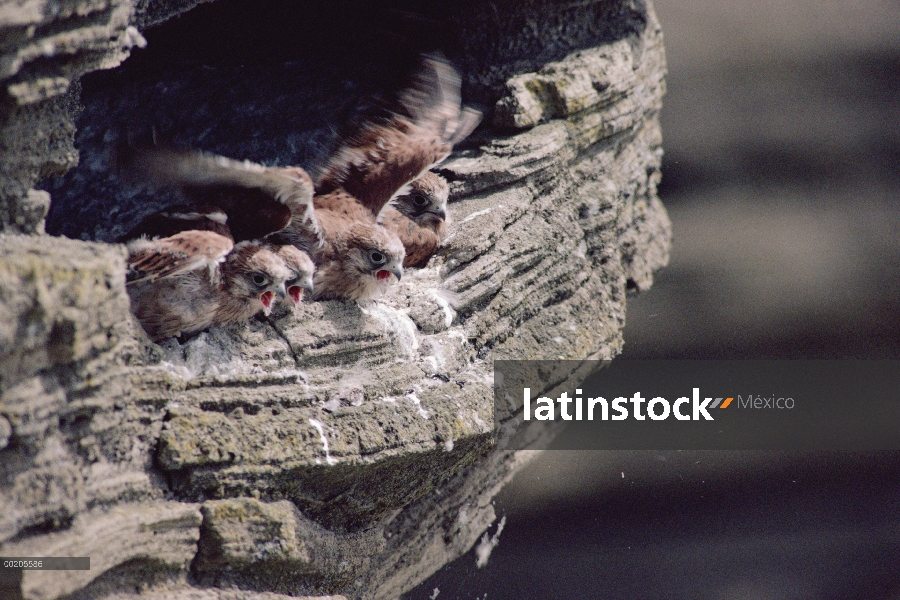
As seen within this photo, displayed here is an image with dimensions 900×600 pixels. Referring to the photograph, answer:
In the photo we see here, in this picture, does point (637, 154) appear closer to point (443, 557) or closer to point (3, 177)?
point (443, 557)

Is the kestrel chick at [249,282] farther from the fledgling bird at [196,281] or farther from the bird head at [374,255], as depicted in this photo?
the bird head at [374,255]

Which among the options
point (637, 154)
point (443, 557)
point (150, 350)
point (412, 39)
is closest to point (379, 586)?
point (443, 557)

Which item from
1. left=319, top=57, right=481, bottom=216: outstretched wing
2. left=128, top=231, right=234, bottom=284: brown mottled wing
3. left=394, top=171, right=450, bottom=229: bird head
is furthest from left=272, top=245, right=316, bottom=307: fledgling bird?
left=394, top=171, right=450, bottom=229: bird head

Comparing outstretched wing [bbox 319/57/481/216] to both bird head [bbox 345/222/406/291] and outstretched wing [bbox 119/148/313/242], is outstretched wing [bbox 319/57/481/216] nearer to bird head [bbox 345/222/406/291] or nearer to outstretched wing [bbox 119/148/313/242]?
bird head [bbox 345/222/406/291]

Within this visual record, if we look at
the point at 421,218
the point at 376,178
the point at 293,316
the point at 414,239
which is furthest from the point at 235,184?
the point at 421,218

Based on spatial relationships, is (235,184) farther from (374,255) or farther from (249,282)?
(374,255)
